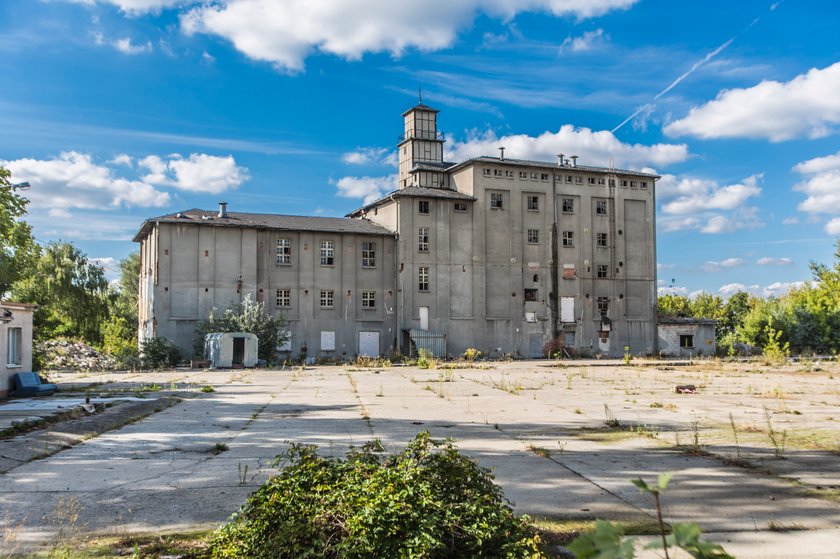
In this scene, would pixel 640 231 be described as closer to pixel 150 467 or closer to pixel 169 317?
pixel 169 317

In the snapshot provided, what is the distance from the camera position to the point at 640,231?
52.9m

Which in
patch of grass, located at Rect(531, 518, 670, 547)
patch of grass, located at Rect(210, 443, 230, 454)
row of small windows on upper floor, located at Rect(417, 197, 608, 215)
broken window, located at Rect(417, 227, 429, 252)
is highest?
row of small windows on upper floor, located at Rect(417, 197, 608, 215)

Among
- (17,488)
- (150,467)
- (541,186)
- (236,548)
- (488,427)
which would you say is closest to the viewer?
(236,548)

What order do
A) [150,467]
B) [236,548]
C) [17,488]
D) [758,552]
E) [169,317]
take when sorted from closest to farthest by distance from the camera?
[236,548], [758,552], [17,488], [150,467], [169,317]

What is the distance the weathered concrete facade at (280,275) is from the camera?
136 feet

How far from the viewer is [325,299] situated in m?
44.9

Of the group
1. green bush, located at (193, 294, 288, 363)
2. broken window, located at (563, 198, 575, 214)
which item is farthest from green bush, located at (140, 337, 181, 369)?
broken window, located at (563, 198, 575, 214)

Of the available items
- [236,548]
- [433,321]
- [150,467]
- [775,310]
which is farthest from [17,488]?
[775,310]

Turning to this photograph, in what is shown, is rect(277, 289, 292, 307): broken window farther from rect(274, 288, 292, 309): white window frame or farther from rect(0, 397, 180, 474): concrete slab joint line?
rect(0, 397, 180, 474): concrete slab joint line

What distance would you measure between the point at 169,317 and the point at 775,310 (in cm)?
4548

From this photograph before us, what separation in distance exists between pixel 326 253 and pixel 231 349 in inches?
409

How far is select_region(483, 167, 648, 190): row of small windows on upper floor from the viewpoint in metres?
49.3

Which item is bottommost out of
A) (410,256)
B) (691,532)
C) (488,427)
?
(488,427)

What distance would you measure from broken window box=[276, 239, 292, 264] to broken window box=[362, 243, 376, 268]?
4968mm
